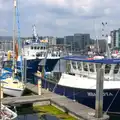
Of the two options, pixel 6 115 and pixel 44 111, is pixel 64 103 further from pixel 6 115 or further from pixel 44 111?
pixel 6 115

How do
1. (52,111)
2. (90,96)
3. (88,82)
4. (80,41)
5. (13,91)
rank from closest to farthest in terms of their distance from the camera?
(52,111), (90,96), (88,82), (13,91), (80,41)

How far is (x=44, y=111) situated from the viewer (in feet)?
61.8

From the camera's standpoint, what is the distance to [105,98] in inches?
757

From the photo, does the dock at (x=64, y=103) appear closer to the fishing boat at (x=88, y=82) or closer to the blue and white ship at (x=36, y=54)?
the fishing boat at (x=88, y=82)

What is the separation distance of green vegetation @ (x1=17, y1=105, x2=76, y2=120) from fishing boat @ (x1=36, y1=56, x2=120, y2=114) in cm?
224

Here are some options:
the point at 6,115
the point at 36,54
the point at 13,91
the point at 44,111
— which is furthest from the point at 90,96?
the point at 36,54

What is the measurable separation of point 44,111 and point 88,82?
141 inches

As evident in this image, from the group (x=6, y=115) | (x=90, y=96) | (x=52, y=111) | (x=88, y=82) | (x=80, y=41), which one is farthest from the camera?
(x=80, y=41)

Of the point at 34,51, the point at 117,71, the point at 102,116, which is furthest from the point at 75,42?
the point at 102,116

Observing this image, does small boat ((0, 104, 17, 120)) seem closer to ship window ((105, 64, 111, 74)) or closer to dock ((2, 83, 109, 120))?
dock ((2, 83, 109, 120))

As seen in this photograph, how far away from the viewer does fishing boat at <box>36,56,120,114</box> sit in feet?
62.5

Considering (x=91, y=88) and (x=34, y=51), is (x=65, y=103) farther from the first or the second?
(x=34, y=51)

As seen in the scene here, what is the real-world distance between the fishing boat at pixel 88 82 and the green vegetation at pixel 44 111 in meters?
2.24

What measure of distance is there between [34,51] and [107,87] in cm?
2110
